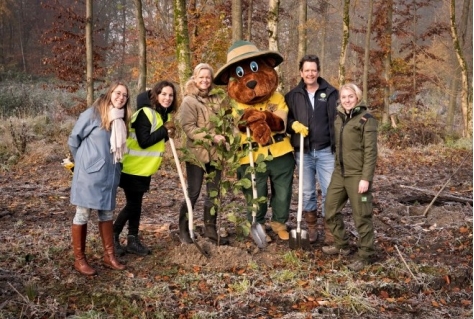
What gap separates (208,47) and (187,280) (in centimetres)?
1073

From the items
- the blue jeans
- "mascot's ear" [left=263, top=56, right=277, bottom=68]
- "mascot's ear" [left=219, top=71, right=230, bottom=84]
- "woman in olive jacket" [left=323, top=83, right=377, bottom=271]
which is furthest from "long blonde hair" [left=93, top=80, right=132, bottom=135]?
"woman in olive jacket" [left=323, top=83, right=377, bottom=271]

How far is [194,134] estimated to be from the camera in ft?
14.0

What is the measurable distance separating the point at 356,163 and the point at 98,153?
2418 millimetres

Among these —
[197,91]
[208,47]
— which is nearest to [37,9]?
[208,47]

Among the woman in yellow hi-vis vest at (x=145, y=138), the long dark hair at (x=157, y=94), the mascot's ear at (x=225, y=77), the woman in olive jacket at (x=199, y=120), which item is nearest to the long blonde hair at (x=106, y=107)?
the woman in yellow hi-vis vest at (x=145, y=138)

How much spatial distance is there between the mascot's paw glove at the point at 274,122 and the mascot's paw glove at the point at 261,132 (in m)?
0.08

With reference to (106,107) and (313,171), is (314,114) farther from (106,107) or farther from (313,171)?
(106,107)

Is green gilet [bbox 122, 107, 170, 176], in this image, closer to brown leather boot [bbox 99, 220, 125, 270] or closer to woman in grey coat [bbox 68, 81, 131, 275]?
woman in grey coat [bbox 68, 81, 131, 275]

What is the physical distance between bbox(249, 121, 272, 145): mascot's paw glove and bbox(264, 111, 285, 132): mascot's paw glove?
0.08m

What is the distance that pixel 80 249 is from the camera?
3.97 m

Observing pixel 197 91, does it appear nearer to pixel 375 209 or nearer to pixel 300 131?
pixel 300 131

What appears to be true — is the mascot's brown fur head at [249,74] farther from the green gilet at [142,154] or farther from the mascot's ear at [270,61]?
the green gilet at [142,154]

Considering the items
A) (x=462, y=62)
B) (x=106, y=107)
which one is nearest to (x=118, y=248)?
(x=106, y=107)

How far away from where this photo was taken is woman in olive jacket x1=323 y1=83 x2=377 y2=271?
409 centimetres
